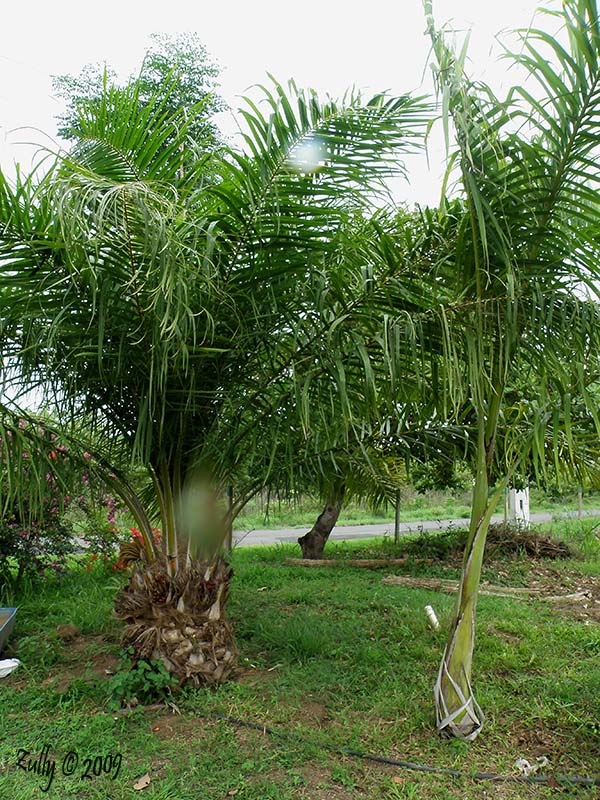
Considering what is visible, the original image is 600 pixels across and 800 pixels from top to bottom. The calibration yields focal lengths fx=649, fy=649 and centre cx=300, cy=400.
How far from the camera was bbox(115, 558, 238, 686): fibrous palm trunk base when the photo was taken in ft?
11.8

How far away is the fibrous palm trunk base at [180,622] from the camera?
360cm

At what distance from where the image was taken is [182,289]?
265cm

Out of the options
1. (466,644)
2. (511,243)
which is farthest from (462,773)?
(511,243)

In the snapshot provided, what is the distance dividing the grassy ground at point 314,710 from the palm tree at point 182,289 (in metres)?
0.45

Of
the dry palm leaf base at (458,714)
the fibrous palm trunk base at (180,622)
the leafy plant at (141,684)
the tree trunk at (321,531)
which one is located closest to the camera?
the dry palm leaf base at (458,714)

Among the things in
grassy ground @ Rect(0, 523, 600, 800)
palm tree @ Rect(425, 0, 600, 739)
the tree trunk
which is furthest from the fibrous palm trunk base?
the tree trunk

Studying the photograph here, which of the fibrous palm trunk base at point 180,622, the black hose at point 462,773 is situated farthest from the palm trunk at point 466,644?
the fibrous palm trunk base at point 180,622

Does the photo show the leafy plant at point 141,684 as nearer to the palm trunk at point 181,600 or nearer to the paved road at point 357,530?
the palm trunk at point 181,600

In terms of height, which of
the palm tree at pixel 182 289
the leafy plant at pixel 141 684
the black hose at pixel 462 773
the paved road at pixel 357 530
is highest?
the palm tree at pixel 182 289

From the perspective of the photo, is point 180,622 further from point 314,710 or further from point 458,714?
point 458,714

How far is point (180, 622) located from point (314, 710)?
87 centimetres

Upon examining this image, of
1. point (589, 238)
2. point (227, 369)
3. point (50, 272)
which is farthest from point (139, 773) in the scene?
point (589, 238)

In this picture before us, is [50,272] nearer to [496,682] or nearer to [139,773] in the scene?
[139,773]

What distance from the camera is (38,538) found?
6039mm
